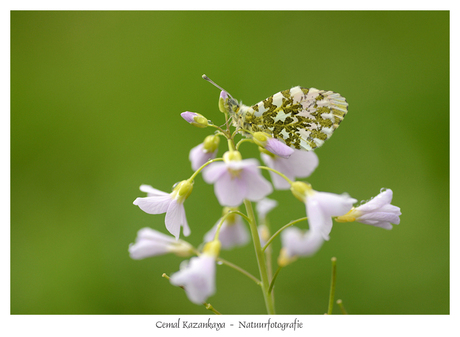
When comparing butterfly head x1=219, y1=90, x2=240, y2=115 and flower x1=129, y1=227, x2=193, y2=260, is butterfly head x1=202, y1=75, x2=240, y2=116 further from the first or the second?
flower x1=129, y1=227, x2=193, y2=260

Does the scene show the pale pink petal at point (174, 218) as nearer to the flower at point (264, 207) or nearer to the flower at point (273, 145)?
the flower at point (273, 145)

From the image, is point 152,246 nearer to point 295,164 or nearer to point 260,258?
point 260,258

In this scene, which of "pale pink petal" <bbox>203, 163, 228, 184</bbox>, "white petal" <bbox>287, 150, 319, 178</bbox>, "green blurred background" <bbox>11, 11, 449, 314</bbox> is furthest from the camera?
"green blurred background" <bbox>11, 11, 449, 314</bbox>

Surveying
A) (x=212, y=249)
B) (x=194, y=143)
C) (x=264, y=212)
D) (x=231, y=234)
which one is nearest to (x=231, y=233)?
(x=231, y=234)

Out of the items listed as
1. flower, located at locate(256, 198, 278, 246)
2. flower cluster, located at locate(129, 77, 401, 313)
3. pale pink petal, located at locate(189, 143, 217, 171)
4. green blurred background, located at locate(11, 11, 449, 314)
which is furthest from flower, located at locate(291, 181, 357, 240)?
green blurred background, located at locate(11, 11, 449, 314)

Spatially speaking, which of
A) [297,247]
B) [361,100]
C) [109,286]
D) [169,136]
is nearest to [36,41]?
[169,136]
